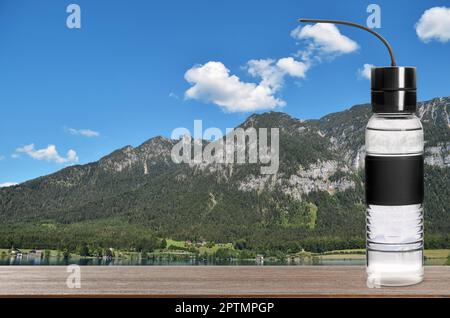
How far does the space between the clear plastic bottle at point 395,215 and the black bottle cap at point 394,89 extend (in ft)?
0.16

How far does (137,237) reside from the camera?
255ft

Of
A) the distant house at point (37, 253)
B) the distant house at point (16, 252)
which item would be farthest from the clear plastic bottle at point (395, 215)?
the distant house at point (37, 253)

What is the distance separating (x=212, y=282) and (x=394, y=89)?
2.83ft

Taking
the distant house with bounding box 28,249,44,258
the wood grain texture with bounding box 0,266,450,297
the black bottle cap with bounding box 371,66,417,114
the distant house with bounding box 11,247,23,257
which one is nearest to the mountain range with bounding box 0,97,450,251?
the distant house with bounding box 28,249,44,258

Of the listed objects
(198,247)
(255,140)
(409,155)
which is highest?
(255,140)

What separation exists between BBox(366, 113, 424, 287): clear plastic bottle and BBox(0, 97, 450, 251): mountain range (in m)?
55.6

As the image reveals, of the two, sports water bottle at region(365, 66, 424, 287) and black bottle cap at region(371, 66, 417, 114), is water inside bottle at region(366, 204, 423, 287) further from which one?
black bottle cap at region(371, 66, 417, 114)

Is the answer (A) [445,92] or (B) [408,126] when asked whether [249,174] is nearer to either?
(A) [445,92]

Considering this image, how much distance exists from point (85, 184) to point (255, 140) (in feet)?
129

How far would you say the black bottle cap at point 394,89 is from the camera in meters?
1.53

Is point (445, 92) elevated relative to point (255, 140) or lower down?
elevated

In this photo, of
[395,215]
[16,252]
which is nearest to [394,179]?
[395,215]

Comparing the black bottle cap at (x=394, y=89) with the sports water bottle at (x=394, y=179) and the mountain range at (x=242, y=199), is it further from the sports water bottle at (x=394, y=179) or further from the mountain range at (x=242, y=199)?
the mountain range at (x=242, y=199)
